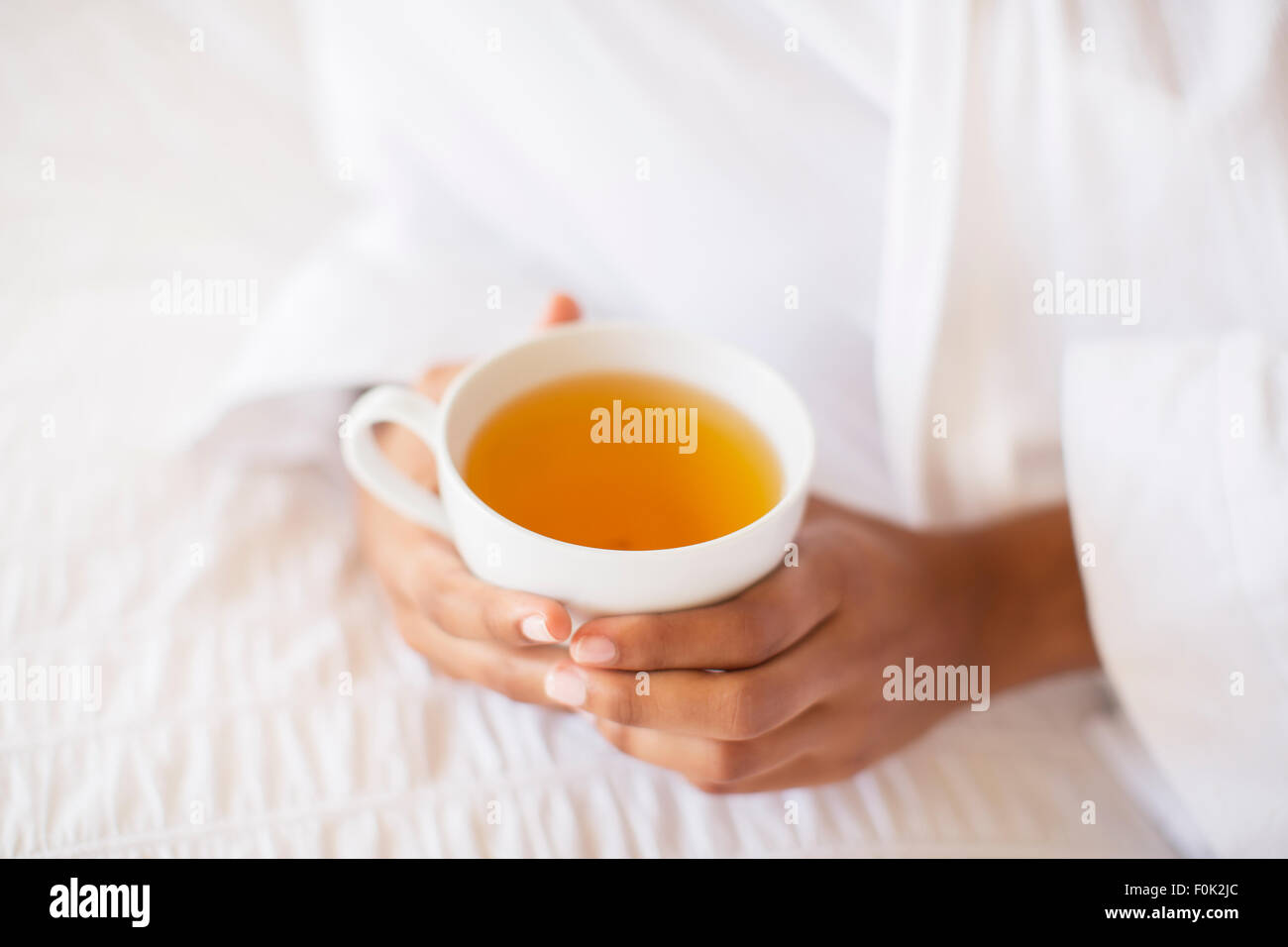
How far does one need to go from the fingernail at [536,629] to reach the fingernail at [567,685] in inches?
0.7

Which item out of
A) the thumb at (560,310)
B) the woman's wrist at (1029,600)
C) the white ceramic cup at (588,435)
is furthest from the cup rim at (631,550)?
the woman's wrist at (1029,600)

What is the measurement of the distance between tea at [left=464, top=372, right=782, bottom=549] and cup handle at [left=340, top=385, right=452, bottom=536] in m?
0.03

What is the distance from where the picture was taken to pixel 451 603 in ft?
1.49

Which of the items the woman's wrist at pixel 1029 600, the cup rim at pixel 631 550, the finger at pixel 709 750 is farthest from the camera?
the woman's wrist at pixel 1029 600

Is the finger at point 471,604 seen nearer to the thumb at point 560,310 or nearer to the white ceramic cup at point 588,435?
the white ceramic cup at point 588,435

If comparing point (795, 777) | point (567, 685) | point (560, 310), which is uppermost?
point (560, 310)

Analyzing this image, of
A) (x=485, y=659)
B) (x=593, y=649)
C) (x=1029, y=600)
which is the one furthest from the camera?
(x=1029, y=600)

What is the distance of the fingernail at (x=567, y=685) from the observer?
43cm

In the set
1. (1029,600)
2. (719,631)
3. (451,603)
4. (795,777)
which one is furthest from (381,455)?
(1029,600)

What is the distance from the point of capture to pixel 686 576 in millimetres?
394

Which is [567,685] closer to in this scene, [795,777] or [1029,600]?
[795,777]

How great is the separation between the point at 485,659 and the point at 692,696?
128 millimetres
